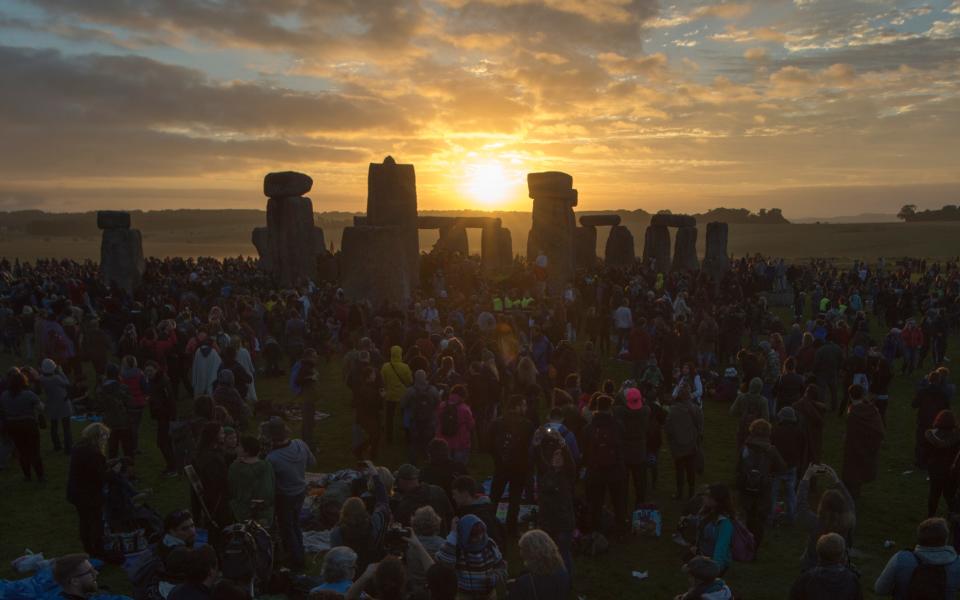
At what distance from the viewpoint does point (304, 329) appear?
1742cm

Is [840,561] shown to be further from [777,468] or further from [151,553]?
[151,553]

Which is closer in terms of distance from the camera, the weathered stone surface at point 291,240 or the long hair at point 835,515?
the long hair at point 835,515

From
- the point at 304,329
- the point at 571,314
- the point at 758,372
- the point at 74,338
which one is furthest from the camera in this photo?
the point at 571,314

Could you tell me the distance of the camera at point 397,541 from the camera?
5.89 metres

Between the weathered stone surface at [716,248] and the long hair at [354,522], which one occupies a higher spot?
the weathered stone surface at [716,248]

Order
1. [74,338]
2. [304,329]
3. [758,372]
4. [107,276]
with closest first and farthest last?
1. [758,372]
2. [74,338]
3. [304,329]
4. [107,276]

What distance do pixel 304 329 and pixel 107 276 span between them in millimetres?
15822

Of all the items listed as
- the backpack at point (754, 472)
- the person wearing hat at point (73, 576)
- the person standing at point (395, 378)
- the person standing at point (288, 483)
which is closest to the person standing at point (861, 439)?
the backpack at point (754, 472)

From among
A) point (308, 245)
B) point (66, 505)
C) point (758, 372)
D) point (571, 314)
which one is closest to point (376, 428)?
point (66, 505)

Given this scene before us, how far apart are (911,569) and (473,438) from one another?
26.3ft

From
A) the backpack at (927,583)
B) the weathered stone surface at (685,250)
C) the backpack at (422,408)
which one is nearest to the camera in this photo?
the backpack at (927,583)

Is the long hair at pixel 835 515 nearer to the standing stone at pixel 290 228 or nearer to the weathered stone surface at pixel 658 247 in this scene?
the standing stone at pixel 290 228

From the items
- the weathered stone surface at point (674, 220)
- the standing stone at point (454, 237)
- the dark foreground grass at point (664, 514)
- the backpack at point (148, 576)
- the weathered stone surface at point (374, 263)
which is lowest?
the dark foreground grass at point (664, 514)

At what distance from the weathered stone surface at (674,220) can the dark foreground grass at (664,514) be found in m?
26.1
